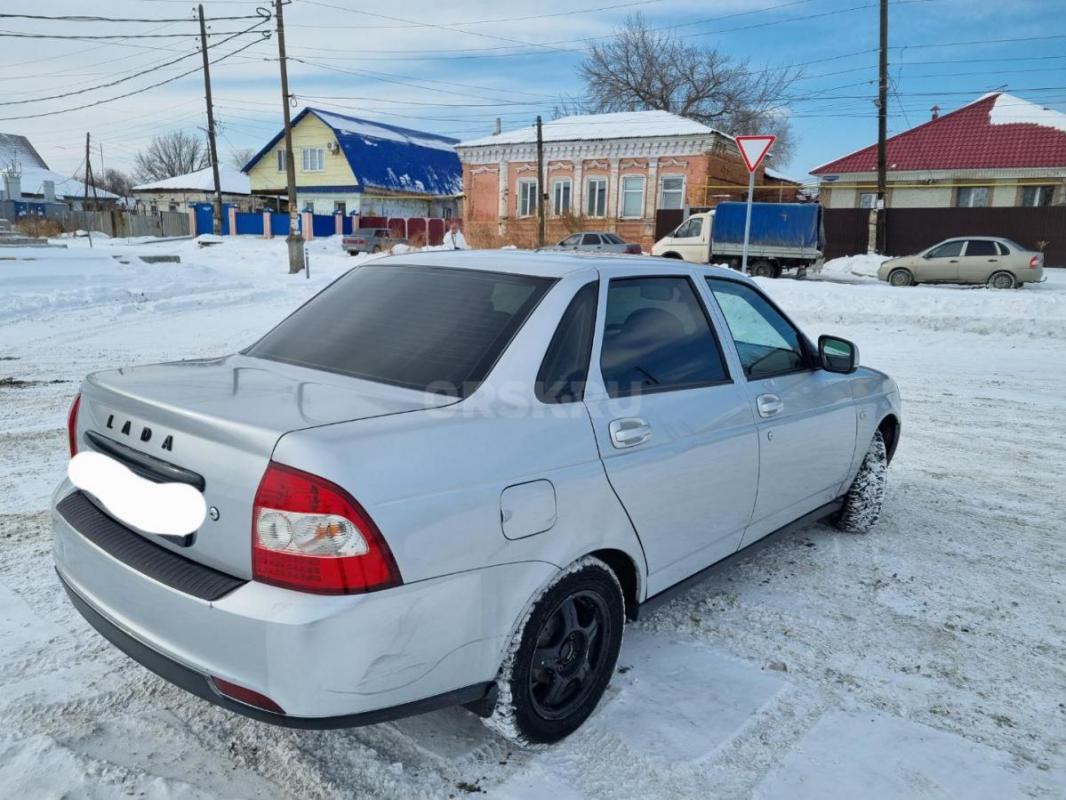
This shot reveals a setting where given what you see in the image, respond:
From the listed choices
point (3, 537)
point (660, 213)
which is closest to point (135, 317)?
point (3, 537)

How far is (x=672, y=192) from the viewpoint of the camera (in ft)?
113

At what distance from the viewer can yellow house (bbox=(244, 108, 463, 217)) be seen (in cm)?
4781

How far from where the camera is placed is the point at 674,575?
10.1 ft

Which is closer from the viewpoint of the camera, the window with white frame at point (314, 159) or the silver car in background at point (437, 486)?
the silver car in background at point (437, 486)

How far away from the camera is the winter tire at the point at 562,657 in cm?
239

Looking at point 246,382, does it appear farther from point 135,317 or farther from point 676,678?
point 135,317

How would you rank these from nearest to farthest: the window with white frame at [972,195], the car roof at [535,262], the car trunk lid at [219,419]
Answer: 1. the car trunk lid at [219,419]
2. the car roof at [535,262]
3. the window with white frame at [972,195]

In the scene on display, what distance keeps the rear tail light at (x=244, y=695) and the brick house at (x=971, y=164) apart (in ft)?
109

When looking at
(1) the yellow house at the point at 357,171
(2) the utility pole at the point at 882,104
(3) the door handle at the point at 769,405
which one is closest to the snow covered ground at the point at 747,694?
(3) the door handle at the point at 769,405

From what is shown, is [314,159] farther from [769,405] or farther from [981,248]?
[769,405]

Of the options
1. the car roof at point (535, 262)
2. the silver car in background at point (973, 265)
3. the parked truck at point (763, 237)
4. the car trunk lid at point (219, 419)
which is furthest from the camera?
the parked truck at point (763, 237)

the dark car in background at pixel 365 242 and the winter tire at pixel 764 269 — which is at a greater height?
the dark car in background at pixel 365 242

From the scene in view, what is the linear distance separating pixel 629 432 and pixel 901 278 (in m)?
20.2

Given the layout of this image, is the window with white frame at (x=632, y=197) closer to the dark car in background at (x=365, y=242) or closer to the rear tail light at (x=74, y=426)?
the dark car in background at (x=365, y=242)
